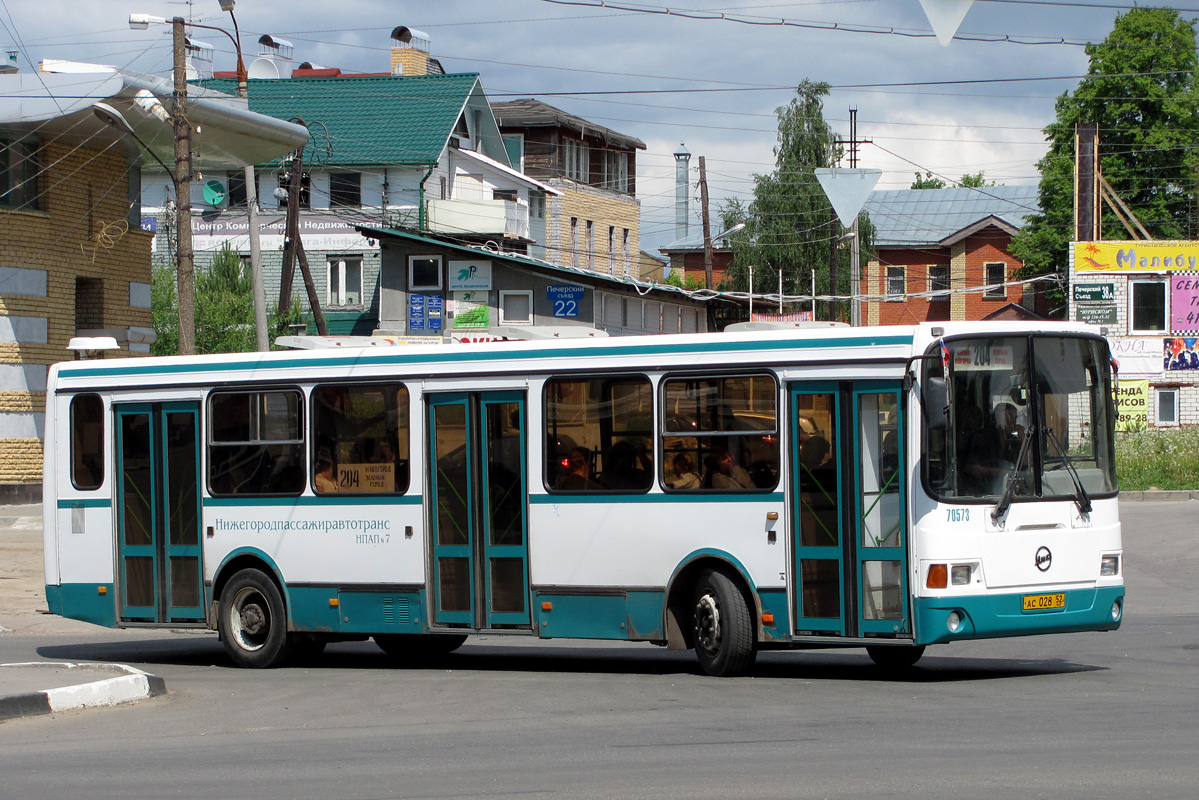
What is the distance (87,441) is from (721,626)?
707cm

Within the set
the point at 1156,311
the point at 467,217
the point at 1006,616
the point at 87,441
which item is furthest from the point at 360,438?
the point at 467,217

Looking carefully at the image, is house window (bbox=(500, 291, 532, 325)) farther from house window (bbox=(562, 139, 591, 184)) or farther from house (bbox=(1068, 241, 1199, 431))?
house window (bbox=(562, 139, 591, 184))

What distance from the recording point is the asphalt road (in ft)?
24.6

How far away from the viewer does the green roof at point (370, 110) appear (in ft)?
190

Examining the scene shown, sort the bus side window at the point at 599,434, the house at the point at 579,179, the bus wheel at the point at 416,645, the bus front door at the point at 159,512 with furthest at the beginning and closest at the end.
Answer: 1. the house at the point at 579,179
2. the bus wheel at the point at 416,645
3. the bus front door at the point at 159,512
4. the bus side window at the point at 599,434

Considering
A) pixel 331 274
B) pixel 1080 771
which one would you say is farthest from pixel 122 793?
pixel 331 274

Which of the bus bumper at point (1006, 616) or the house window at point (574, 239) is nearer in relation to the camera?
the bus bumper at point (1006, 616)

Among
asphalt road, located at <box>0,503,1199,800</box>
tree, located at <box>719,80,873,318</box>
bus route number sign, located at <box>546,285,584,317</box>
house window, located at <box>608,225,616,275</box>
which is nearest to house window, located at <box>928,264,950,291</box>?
Answer: tree, located at <box>719,80,873,318</box>

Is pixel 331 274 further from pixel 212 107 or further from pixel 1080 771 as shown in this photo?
pixel 1080 771

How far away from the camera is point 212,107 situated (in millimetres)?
29047

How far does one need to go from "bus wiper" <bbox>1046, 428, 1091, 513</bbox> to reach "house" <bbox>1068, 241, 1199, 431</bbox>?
33.8 metres

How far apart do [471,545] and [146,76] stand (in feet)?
59.3

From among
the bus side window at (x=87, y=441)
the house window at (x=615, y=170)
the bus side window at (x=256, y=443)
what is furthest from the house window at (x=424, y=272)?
the bus side window at (x=256, y=443)

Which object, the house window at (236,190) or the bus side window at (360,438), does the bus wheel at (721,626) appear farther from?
the house window at (236,190)
